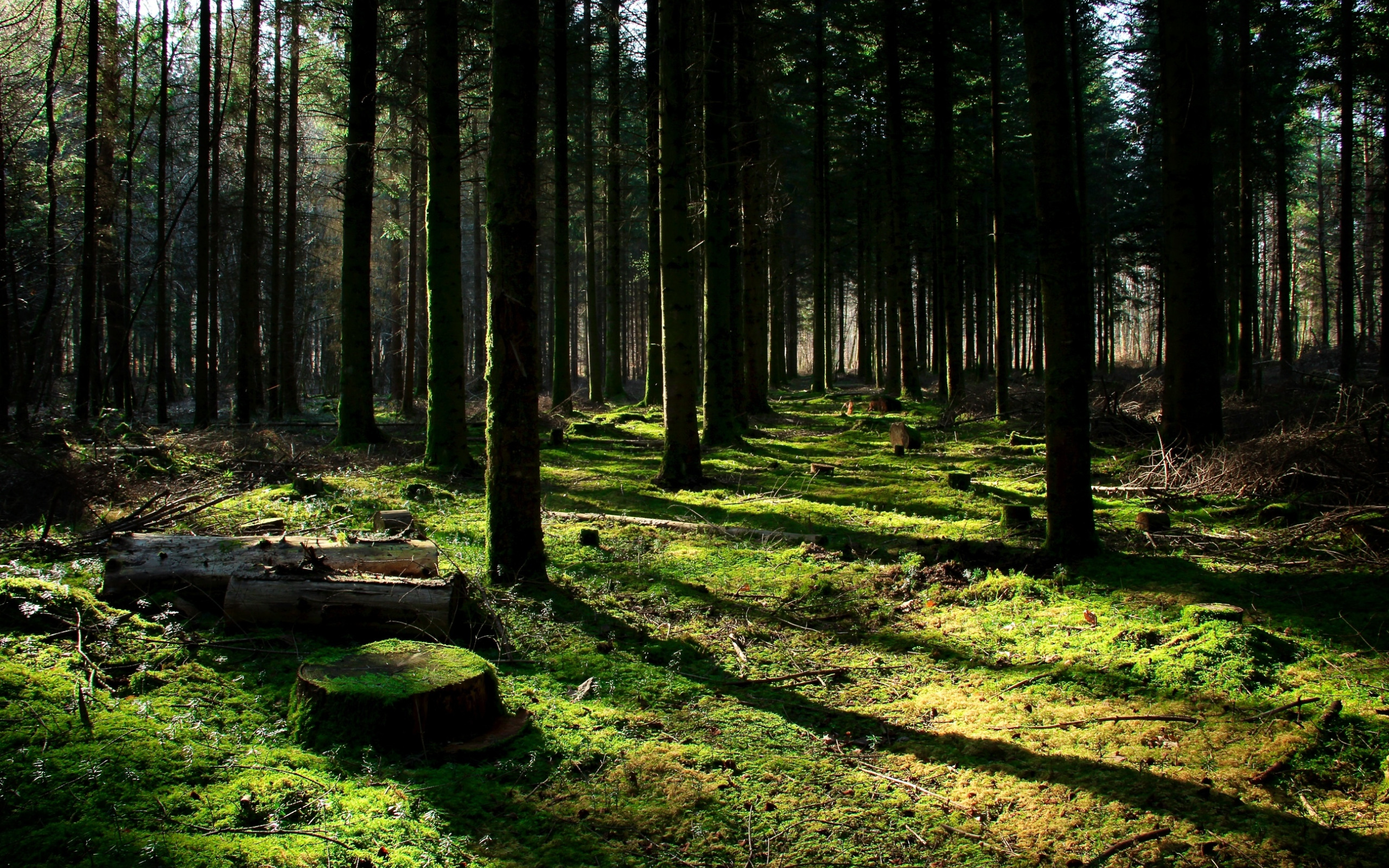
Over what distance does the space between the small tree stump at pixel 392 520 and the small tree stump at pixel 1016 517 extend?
5.60 metres

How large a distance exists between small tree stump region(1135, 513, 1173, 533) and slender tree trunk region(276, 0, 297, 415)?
19.7 metres

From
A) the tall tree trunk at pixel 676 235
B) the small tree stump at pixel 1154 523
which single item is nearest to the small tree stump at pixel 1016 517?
the small tree stump at pixel 1154 523

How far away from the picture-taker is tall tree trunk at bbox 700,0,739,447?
12.6 m

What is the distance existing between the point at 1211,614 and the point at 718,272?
981cm

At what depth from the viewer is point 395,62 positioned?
43.3ft

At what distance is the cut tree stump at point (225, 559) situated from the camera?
4727 millimetres

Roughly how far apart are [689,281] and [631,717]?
6475 millimetres

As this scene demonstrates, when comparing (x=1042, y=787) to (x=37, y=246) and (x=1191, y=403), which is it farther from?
(x=37, y=246)

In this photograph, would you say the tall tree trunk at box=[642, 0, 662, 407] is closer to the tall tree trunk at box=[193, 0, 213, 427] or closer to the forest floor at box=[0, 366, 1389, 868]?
the forest floor at box=[0, 366, 1389, 868]

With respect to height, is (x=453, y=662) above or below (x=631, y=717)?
above

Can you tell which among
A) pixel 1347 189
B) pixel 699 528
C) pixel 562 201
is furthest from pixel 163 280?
pixel 1347 189

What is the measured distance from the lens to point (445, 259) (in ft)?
35.6

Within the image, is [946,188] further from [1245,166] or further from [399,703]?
[399,703]

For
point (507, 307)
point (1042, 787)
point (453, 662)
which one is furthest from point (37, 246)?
point (1042, 787)
